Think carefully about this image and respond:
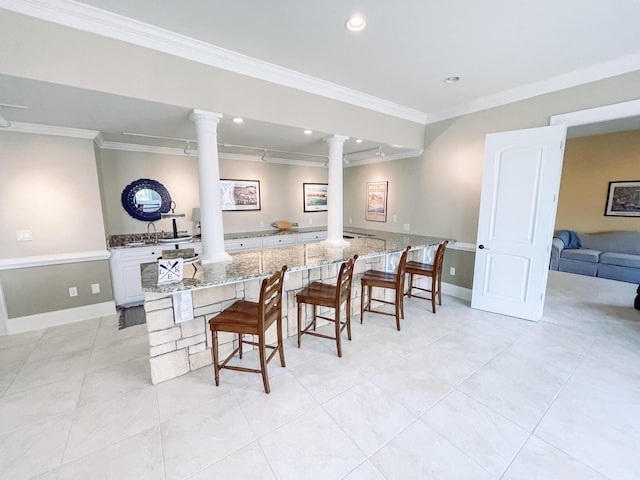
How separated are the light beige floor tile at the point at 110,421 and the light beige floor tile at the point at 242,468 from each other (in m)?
0.61

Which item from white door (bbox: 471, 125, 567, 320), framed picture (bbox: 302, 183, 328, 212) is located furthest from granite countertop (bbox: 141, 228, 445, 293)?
framed picture (bbox: 302, 183, 328, 212)

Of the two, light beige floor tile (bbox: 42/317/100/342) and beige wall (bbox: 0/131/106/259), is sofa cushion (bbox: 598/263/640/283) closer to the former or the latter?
light beige floor tile (bbox: 42/317/100/342)

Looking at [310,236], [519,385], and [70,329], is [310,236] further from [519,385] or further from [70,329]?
[519,385]

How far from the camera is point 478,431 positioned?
174cm

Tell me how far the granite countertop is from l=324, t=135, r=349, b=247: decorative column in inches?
7.8

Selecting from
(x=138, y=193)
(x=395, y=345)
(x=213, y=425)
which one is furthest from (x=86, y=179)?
(x=395, y=345)

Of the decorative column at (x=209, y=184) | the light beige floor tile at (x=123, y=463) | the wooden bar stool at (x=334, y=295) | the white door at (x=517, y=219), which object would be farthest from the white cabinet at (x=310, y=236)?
the light beige floor tile at (x=123, y=463)

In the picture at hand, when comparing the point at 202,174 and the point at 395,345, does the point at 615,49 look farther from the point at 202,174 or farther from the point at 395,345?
the point at 202,174

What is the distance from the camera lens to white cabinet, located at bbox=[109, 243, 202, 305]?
360 cm

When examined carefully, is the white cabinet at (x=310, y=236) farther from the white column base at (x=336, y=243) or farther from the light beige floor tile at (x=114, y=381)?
the light beige floor tile at (x=114, y=381)

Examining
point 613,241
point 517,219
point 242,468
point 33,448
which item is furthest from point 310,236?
point 613,241

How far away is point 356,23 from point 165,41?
1503 millimetres

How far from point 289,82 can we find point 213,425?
3074mm

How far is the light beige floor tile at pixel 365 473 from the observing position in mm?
1441
